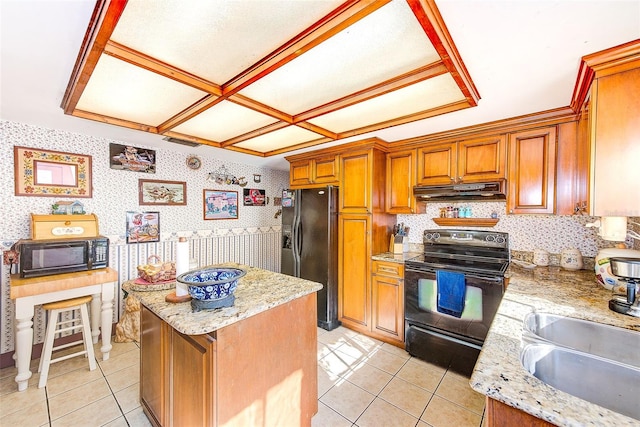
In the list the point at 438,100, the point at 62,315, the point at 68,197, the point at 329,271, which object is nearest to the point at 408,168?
the point at 438,100

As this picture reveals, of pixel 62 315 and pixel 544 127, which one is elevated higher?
pixel 544 127

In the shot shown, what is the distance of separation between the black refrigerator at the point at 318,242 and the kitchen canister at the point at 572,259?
2194 mm

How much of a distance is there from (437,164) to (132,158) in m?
3.51

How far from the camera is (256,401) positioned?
1.40 m

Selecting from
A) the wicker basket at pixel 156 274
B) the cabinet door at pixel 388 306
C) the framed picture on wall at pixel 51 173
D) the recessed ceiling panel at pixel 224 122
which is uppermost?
the recessed ceiling panel at pixel 224 122

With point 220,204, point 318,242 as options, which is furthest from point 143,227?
point 318,242

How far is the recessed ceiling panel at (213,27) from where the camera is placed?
1030 millimetres

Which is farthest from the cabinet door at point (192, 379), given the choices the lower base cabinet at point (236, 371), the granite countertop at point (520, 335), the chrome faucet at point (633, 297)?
the chrome faucet at point (633, 297)

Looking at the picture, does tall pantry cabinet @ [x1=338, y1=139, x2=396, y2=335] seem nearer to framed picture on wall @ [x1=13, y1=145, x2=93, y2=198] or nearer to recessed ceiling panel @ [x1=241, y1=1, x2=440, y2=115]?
recessed ceiling panel @ [x1=241, y1=1, x2=440, y2=115]

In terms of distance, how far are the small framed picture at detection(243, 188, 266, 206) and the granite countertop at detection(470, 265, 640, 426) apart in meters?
3.55

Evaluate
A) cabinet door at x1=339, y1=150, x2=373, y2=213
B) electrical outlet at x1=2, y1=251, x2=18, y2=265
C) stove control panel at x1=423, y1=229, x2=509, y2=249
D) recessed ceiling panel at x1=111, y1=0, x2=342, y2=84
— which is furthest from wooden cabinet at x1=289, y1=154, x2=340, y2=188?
electrical outlet at x1=2, y1=251, x2=18, y2=265

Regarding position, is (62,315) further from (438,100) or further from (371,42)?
(438,100)

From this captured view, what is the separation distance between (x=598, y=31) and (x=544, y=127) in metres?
1.27

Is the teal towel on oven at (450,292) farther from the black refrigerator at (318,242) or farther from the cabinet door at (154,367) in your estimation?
the cabinet door at (154,367)
